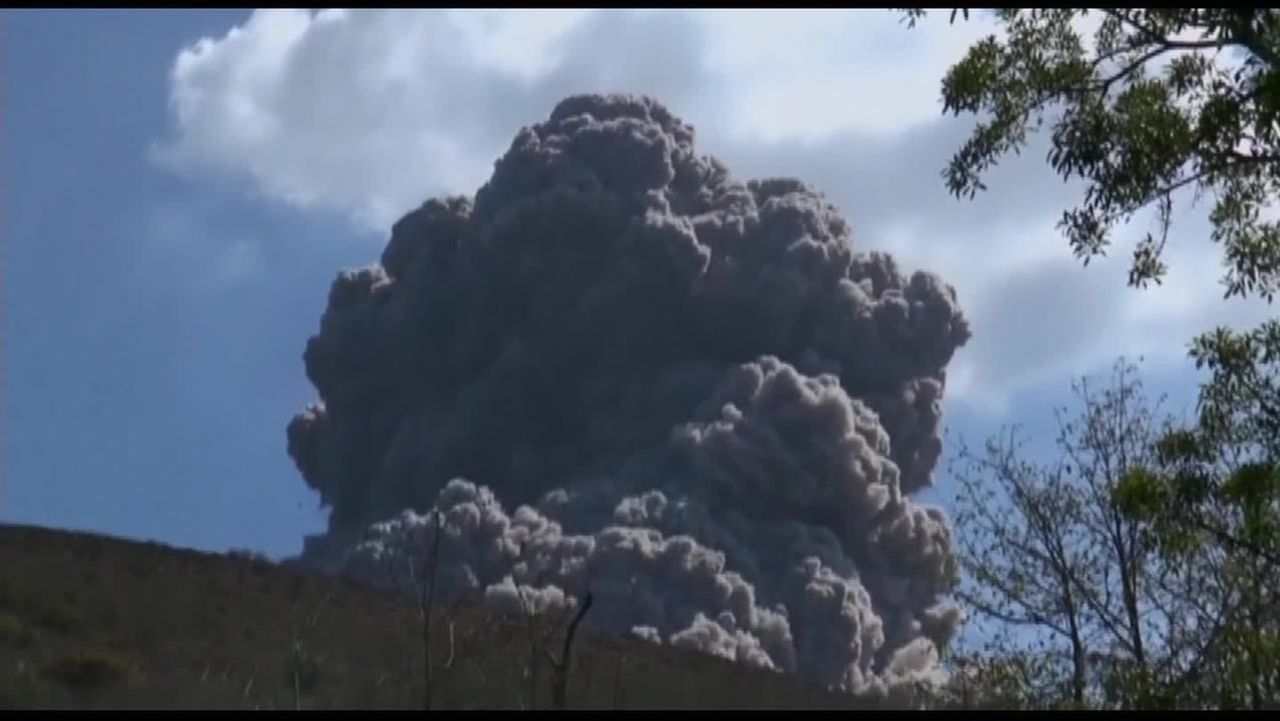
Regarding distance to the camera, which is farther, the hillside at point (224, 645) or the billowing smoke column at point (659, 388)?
the billowing smoke column at point (659, 388)

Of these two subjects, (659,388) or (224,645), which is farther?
(659,388)

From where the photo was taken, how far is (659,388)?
94562 millimetres

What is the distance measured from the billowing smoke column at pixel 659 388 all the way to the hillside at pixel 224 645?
131ft

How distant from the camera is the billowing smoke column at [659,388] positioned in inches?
3324

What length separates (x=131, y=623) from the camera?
101ft

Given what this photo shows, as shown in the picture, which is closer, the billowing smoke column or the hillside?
the hillside

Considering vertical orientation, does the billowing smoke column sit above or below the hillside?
above

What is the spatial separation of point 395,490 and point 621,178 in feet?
71.7

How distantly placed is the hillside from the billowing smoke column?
39.9 metres

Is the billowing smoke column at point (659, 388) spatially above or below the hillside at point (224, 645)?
above

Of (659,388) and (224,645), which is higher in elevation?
(659,388)

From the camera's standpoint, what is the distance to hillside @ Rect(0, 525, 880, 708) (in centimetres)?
2350

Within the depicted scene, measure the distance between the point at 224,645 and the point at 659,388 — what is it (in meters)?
65.7

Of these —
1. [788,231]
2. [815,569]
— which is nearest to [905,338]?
[788,231]
